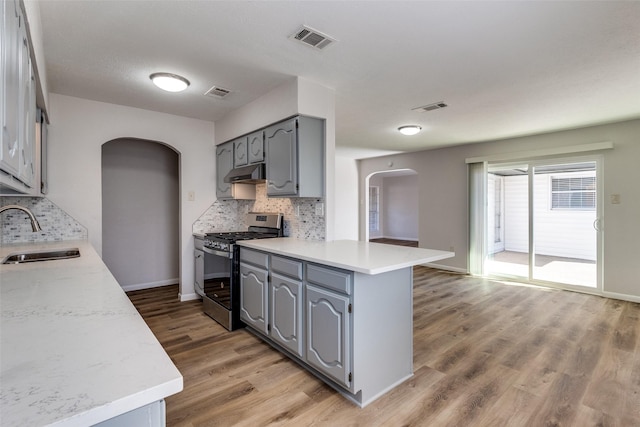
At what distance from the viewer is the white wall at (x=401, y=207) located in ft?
36.0

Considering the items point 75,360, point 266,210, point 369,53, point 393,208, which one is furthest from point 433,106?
point 393,208

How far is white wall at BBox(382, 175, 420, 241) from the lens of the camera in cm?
1096

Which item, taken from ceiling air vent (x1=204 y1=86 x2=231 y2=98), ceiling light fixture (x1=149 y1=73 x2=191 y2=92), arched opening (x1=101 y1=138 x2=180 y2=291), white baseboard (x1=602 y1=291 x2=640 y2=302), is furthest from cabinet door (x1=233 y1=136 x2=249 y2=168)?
white baseboard (x1=602 y1=291 x2=640 y2=302)

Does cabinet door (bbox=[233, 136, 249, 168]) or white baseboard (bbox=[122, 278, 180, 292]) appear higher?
cabinet door (bbox=[233, 136, 249, 168])

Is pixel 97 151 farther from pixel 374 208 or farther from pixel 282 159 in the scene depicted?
pixel 374 208

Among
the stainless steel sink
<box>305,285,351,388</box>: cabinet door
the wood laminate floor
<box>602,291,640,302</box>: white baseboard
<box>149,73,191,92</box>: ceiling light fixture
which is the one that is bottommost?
the wood laminate floor

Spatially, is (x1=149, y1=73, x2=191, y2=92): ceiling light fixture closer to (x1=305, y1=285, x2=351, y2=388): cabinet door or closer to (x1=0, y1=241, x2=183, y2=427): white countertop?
(x1=0, y1=241, x2=183, y2=427): white countertop

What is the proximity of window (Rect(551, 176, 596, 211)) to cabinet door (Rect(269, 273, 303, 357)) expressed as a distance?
14.9 feet

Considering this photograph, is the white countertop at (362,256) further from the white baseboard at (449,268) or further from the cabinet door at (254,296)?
the white baseboard at (449,268)

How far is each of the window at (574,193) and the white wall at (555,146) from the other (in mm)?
190

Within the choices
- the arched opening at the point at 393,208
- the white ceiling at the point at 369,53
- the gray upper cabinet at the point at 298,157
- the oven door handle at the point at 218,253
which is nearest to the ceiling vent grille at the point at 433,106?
the white ceiling at the point at 369,53

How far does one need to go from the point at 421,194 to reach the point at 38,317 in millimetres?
6204

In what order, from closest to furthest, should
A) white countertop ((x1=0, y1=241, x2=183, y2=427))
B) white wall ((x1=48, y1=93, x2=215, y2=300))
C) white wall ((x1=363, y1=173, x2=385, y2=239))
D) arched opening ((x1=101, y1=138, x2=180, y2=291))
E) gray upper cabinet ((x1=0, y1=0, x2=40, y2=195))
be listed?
white countertop ((x1=0, y1=241, x2=183, y2=427))
gray upper cabinet ((x1=0, y1=0, x2=40, y2=195))
white wall ((x1=48, y1=93, x2=215, y2=300))
arched opening ((x1=101, y1=138, x2=180, y2=291))
white wall ((x1=363, y1=173, x2=385, y2=239))

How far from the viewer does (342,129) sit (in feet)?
15.5
